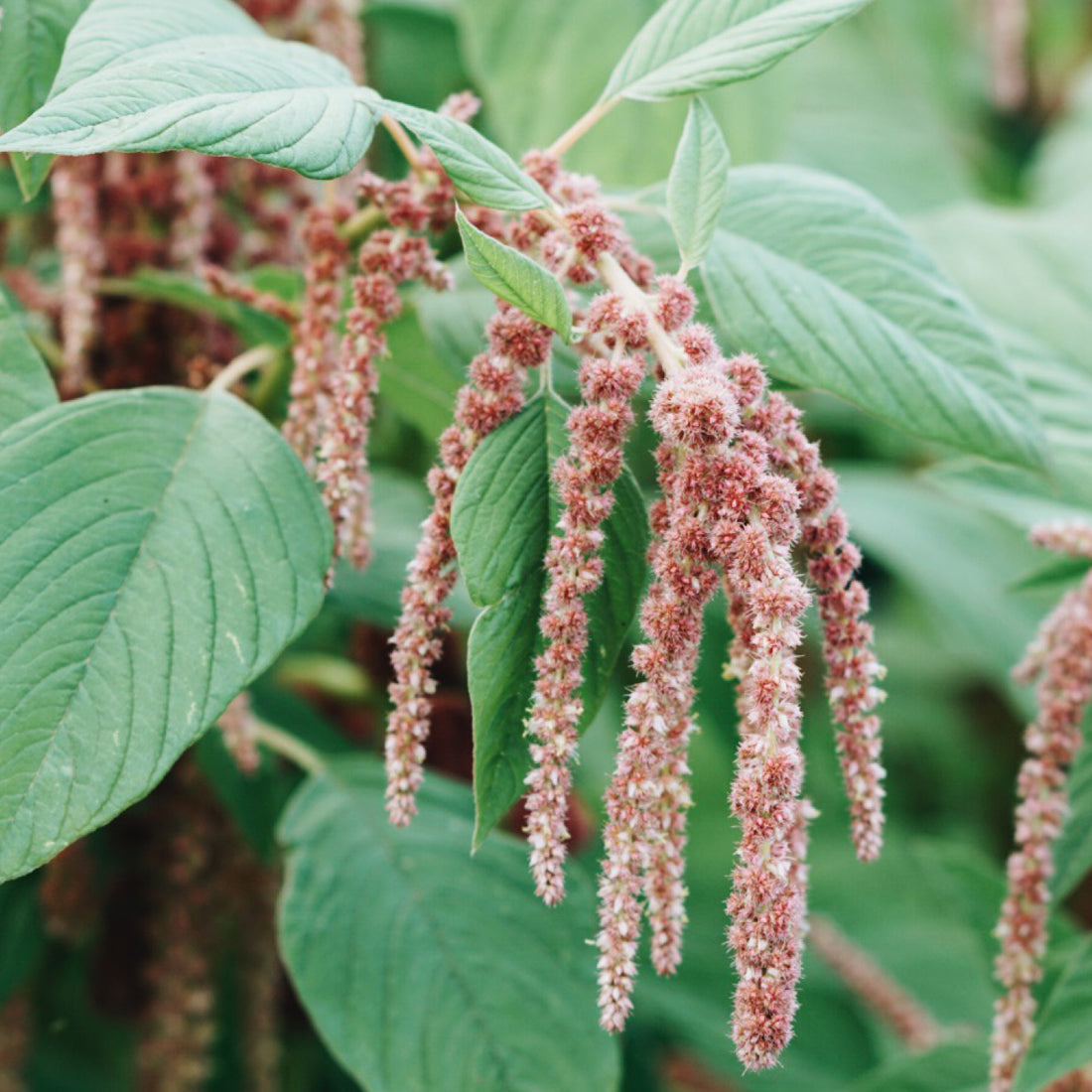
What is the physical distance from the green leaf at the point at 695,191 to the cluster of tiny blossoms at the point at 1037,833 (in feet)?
1.26

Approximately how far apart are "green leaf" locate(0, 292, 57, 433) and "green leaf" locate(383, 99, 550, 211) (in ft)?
0.88

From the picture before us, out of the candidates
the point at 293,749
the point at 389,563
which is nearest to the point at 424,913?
the point at 293,749

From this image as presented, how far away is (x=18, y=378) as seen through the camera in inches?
29.1

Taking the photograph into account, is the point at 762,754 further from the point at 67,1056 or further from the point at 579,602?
the point at 67,1056

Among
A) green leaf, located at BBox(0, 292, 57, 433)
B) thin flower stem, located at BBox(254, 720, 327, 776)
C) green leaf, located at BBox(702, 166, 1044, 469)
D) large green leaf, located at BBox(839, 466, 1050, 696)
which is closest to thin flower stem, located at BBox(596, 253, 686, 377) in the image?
green leaf, located at BBox(702, 166, 1044, 469)

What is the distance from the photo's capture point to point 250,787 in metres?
1.10

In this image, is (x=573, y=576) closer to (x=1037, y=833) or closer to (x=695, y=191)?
(x=695, y=191)

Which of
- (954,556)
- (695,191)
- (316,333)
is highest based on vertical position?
(695,191)

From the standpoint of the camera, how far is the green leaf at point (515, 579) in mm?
630

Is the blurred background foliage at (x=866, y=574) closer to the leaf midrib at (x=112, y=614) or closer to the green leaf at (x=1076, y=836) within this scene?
the green leaf at (x=1076, y=836)

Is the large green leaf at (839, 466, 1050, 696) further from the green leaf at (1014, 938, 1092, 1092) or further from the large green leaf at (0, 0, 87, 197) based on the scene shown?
the large green leaf at (0, 0, 87, 197)

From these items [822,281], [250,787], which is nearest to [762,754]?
[822,281]

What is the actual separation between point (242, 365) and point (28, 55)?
0.76 ft

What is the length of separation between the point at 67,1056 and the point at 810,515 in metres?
1.47
